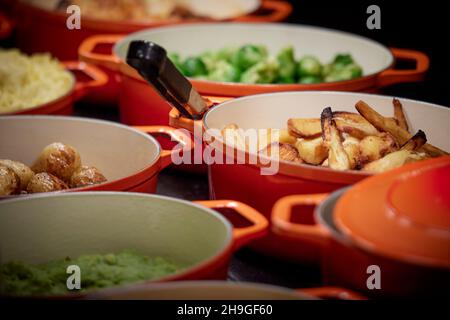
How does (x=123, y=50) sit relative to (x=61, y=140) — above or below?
above

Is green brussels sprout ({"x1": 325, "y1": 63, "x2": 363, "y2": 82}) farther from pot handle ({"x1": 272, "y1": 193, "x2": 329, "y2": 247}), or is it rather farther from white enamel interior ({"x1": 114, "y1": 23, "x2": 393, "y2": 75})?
pot handle ({"x1": 272, "y1": 193, "x2": 329, "y2": 247})

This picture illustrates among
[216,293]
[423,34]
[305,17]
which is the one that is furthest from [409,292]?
[305,17]

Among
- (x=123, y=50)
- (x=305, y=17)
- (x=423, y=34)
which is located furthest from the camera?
(x=305, y=17)

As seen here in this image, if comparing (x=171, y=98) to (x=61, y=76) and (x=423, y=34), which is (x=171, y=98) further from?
(x=423, y=34)

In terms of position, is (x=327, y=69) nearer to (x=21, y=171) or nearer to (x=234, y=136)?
(x=234, y=136)

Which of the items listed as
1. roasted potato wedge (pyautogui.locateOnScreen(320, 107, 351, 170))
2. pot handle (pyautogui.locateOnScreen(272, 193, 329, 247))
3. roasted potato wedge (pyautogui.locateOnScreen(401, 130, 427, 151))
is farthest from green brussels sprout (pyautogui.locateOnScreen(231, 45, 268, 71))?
pot handle (pyautogui.locateOnScreen(272, 193, 329, 247))

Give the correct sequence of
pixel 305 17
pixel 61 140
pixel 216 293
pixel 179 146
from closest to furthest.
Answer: pixel 216 293, pixel 179 146, pixel 61 140, pixel 305 17

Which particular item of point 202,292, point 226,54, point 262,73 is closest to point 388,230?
point 202,292
